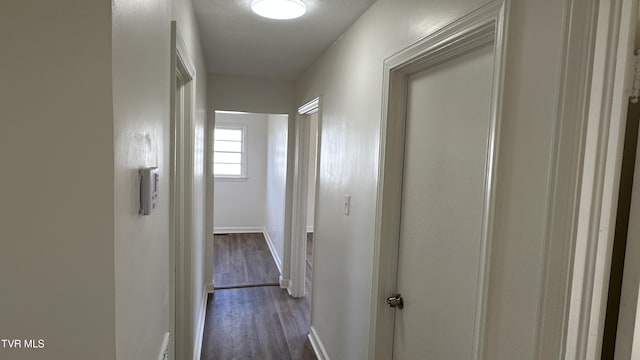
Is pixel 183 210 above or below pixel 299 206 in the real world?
above

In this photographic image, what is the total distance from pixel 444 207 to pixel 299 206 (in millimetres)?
2471

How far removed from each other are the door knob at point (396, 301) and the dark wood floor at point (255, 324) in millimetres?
1414

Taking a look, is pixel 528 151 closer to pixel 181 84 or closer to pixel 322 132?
pixel 181 84

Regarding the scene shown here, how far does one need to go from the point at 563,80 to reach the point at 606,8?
0.15 metres

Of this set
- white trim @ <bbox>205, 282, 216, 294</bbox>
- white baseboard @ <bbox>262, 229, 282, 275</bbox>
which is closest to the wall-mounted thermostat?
white trim @ <bbox>205, 282, 216, 294</bbox>

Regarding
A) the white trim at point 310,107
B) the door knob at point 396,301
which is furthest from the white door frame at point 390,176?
the white trim at point 310,107

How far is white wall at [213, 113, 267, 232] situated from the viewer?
254 inches

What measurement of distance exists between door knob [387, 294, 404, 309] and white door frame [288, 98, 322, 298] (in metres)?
2.10

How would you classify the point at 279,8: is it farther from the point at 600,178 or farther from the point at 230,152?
the point at 230,152

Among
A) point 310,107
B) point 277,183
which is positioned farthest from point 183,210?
point 277,183

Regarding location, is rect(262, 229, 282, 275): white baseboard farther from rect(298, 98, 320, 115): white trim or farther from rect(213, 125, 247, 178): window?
rect(298, 98, 320, 115): white trim

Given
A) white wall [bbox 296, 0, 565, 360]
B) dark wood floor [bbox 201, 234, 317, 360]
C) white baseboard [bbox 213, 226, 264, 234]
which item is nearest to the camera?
white wall [bbox 296, 0, 565, 360]

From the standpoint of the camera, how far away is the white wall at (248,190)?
645 centimetres

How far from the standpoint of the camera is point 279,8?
5.80 ft
